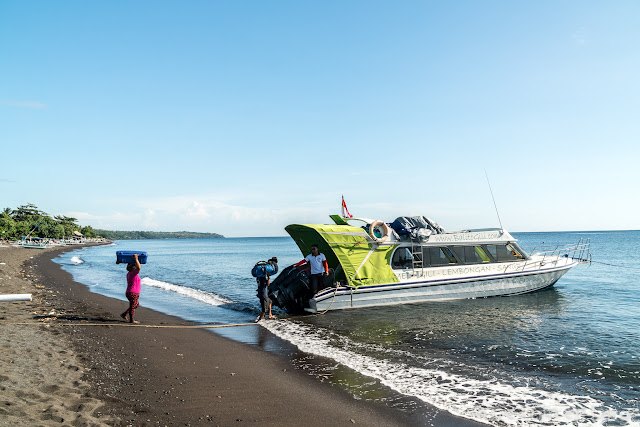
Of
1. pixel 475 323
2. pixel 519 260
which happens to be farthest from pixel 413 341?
pixel 519 260

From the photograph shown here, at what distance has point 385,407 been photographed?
612 centimetres

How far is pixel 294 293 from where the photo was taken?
13711 millimetres

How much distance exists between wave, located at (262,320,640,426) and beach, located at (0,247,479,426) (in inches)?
23.1

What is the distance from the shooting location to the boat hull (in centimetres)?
1378

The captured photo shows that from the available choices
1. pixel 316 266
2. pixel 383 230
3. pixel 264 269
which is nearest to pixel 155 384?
pixel 264 269

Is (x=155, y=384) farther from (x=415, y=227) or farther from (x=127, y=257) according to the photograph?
(x=415, y=227)

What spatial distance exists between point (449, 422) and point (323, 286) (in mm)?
8292

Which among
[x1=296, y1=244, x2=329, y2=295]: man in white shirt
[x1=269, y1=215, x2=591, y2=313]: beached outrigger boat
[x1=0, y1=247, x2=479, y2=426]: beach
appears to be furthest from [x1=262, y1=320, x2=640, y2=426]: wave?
[x1=269, y1=215, x2=591, y2=313]: beached outrigger boat

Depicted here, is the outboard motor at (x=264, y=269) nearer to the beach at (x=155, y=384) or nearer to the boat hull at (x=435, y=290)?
the boat hull at (x=435, y=290)

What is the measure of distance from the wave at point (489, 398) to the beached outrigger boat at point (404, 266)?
5.12 metres

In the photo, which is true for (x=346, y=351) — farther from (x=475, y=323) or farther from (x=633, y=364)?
(x=633, y=364)

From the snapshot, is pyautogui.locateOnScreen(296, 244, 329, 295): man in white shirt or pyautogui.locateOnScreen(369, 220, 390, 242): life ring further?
pyautogui.locateOnScreen(369, 220, 390, 242): life ring

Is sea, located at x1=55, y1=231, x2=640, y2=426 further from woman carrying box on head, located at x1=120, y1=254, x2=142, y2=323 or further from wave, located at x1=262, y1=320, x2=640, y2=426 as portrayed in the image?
woman carrying box on head, located at x1=120, y1=254, x2=142, y2=323

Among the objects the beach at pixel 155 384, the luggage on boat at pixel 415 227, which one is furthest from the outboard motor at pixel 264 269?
the luggage on boat at pixel 415 227
